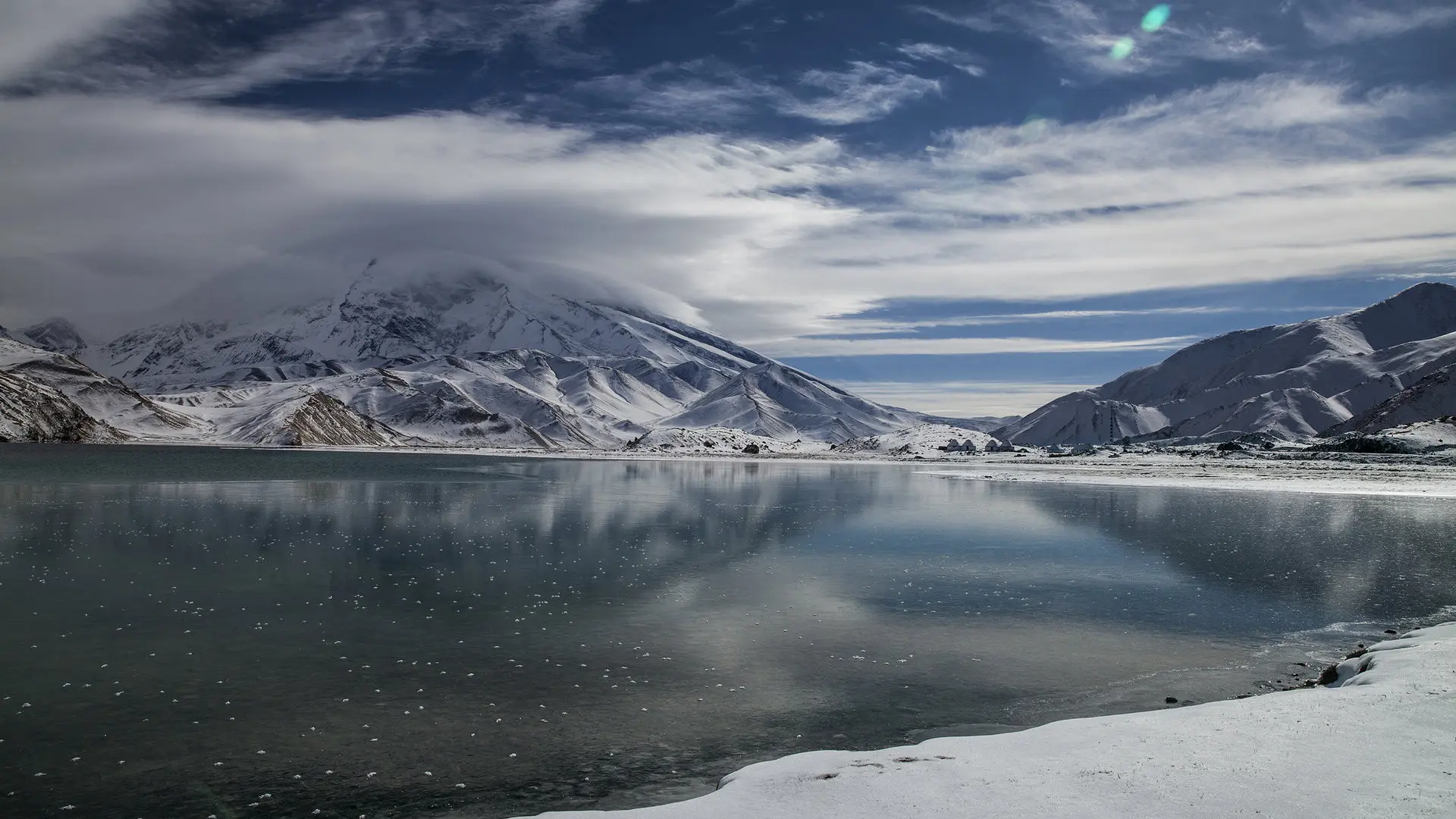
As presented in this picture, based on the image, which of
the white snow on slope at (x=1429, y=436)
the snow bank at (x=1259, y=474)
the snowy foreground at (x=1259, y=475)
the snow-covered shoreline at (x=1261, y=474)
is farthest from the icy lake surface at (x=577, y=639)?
the white snow on slope at (x=1429, y=436)

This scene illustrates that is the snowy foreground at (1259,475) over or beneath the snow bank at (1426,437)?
beneath

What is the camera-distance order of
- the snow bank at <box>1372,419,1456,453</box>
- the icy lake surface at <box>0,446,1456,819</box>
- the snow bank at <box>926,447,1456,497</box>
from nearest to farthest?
1. the icy lake surface at <box>0,446,1456,819</box>
2. the snow bank at <box>926,447,1456,497</box>
3. the snow bank at <box>1372,419,1456,453</box>

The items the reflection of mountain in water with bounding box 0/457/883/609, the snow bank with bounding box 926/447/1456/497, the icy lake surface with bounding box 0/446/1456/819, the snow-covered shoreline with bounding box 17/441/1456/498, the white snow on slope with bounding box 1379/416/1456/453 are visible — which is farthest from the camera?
the white snow on slope with bounding box 1379/416/1456/453

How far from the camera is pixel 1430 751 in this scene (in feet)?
46.2

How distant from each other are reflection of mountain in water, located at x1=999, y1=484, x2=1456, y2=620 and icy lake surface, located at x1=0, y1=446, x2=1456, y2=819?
348mm

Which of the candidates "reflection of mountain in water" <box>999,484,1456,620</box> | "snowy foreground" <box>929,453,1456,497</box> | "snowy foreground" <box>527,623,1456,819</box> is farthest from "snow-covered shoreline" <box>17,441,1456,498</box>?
"snowy foreground" <box>527,623,1456,819</box>

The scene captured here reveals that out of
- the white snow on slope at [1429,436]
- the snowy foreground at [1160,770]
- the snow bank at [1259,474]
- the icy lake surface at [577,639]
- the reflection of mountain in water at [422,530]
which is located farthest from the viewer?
the white snow on slope at [1429,436]

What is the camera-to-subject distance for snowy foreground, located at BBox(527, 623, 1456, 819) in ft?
41.1

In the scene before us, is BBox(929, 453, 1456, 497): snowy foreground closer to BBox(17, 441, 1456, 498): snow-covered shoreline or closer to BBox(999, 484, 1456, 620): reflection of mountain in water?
BBox(17, 441, 1456, 498): snow-covered shoreline

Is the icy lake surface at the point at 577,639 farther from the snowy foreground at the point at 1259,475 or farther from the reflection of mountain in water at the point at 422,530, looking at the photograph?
the snowy foreground at the point at 1259,475

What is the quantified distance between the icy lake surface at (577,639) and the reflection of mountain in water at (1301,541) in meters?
0.35

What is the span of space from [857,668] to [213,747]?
46.8 feet

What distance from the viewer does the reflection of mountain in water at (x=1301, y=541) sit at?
33031 mm

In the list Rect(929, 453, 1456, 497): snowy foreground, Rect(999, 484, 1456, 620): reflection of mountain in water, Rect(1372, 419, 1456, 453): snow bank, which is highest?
Rect(1372, 419, 1456, 453): snow bank
